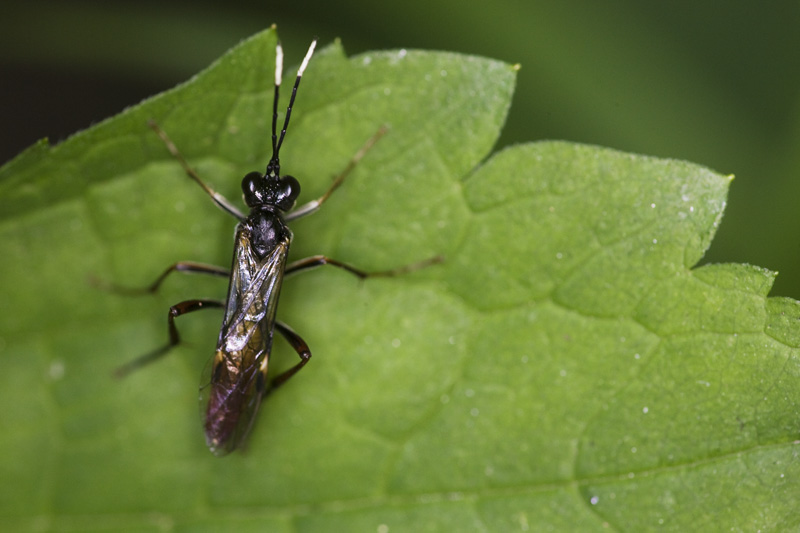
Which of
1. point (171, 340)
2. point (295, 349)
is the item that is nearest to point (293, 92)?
point (295, 349)

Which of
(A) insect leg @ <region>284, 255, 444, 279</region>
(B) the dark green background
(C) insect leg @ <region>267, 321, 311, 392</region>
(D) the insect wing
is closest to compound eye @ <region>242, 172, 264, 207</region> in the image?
(D) the insect wing

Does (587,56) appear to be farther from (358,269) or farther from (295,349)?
(295,349)

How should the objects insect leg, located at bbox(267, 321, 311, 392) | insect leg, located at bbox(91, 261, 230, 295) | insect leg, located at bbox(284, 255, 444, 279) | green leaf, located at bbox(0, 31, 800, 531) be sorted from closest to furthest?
green leaf, located at bbox(0, 31, 800, 531), insect leg, located at bbox(284, 255, 444, 279), insect leg, located at bbox(267, 321, 311, 392), insect leg, located at bbox(91, 261, 230, 295)

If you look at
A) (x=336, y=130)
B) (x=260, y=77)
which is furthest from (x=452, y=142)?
(x=260, y=77)

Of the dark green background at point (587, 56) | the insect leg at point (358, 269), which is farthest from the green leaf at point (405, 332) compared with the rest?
the dark green background at point (587, 56)

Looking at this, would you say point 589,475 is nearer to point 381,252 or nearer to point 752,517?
point 752,517

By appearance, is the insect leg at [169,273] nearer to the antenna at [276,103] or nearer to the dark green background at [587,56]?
the antenna at [276,103]

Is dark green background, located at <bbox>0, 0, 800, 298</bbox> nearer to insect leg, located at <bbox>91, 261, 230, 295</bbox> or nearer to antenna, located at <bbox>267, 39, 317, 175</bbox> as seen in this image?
antenna, located at <bbox>267, 39, 317, 175</bbox>
